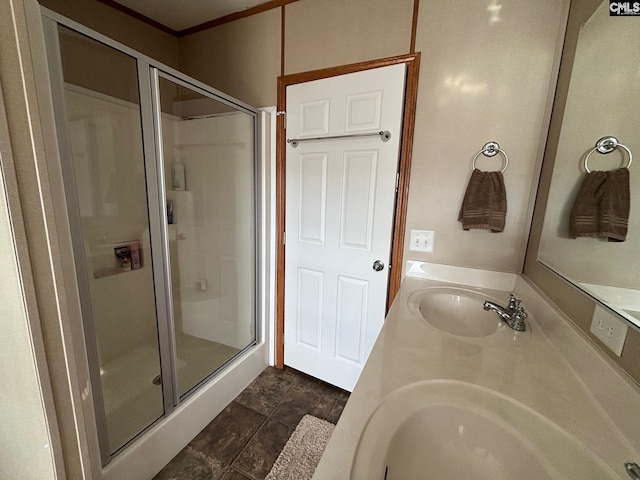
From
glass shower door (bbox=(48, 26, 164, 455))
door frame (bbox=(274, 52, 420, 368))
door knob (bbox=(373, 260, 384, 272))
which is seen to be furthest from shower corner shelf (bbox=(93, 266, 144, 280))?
door knob (bbox=(373, 260, 384, 272))

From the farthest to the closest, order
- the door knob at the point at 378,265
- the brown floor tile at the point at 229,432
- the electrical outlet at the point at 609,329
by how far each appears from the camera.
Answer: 1. the door knob at the point at 378,265
2. the brown floor tile at the point at 229,432
3. the electrical outlet at the point at 609,329

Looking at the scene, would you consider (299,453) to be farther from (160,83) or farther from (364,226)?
(160,83)

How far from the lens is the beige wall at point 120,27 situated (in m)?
1.50

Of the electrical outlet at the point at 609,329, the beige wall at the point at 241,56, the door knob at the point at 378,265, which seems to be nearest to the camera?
the electrical outlet at the point at 609,329

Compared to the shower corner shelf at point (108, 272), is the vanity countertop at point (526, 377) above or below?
above

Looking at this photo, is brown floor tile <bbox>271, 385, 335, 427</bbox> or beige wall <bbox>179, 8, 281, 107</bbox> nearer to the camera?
brown floor tile <bbox>271, 385, 335, 427</bbox>

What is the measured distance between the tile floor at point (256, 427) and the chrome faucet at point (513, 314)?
1185 mm

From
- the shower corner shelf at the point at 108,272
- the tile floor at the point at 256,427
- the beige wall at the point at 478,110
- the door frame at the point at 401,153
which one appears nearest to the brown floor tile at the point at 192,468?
the tile floor at the point at 256,427

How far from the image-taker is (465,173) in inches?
54.4

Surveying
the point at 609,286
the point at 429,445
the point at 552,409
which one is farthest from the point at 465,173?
the point at 429,445

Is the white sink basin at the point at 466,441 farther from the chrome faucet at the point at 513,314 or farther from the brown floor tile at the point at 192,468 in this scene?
the brown floor tile at the point at 192,468

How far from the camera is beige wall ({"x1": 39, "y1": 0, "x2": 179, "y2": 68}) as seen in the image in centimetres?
150

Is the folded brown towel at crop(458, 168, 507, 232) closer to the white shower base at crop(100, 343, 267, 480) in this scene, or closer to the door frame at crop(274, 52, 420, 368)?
the door frame at crop(274, 52, 420, 368)

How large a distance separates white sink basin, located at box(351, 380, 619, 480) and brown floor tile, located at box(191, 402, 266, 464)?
4.15 feet
